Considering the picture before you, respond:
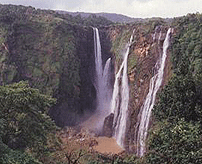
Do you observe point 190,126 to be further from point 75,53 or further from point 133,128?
point 75,53

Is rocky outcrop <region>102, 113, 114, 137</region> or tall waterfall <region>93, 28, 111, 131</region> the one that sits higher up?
tall waterfall <region>93, 28, 111, 131</region>

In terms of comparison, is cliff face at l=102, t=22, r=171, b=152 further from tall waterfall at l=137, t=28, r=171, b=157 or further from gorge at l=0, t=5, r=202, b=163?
tall waterfall at l=137, t=28, r=171, b=157

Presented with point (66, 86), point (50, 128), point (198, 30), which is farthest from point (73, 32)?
point (50, 128)

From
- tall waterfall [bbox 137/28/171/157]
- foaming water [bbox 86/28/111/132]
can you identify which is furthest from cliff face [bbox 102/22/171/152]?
foaming water [bbox 86/28/111/132]

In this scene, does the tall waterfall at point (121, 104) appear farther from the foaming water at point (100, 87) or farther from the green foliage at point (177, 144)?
the green foliage at point (177, 144)

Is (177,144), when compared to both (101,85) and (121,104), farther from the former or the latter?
(101,85)

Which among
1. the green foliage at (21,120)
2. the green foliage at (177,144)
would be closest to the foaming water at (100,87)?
the green foliage at (21,120)
